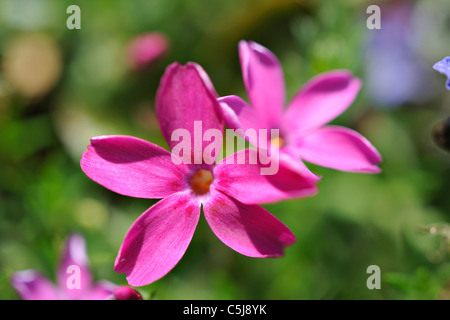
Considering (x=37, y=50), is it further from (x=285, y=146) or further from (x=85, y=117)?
(x=285, y=146)

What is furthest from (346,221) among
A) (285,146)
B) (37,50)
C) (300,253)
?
(37,50)

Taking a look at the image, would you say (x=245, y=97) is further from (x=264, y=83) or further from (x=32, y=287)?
(x=32, y=287)

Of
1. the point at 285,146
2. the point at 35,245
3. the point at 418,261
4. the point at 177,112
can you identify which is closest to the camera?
the point at 177,112

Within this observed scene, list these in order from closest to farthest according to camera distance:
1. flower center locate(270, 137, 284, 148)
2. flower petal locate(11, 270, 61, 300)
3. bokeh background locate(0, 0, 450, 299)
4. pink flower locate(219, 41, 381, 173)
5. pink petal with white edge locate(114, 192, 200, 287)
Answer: pink petal with white edge locate(114, 192, 200, 287) → pink flower locate(219, 41, 381, 173) → flower center locate(270, 137, 284, 148) → flower petal locate(11, 270, 61, 300) → bokeh background locate(0, 0, 450, 299)

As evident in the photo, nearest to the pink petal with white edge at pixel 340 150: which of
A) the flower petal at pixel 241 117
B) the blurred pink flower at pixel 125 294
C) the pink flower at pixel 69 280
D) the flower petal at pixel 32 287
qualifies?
the flower petal at pixel 241 117

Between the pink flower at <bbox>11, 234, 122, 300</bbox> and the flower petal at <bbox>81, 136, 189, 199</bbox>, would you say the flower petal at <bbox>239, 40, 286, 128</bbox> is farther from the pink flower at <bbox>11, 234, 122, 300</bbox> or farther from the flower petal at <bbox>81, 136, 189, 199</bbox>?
the pink flower at <bbox>11, 234, 122, 300</bbox>

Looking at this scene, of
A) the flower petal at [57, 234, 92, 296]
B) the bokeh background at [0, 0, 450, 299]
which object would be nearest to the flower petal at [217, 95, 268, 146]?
the bokeh background at [0, 0, 450, 299]

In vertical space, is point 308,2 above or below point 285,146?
above

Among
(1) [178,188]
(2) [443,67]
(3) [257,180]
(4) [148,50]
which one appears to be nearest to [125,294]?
(1) [178,188]
